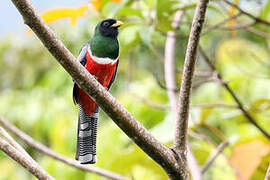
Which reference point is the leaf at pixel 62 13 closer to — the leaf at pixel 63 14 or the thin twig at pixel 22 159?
→ the leaf at pixel 63 14

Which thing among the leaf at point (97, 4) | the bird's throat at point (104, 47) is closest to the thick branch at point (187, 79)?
the bird's throat at point (104, 47)

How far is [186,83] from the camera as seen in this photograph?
92cm

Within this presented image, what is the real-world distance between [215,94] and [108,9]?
278 centimetres

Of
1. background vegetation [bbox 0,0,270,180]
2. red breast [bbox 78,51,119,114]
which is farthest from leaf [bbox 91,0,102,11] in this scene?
red breast [bbox 78,51,119,114]

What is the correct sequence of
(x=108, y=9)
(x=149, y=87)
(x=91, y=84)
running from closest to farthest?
(x=91, y=84), (x=108, y=9), (x=149, y=87)

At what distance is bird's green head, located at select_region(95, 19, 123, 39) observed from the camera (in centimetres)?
143

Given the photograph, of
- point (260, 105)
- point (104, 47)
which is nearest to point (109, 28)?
point (104, 47)

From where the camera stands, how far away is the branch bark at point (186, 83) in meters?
0.88

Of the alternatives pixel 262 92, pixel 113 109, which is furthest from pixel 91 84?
pixel 262 92

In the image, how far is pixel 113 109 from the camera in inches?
33.7

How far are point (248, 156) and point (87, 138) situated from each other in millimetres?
658

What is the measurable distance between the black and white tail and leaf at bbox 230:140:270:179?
59 cm

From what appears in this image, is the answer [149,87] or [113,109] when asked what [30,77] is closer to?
[149,87]

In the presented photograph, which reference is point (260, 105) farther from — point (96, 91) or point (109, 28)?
point (96, 91)
